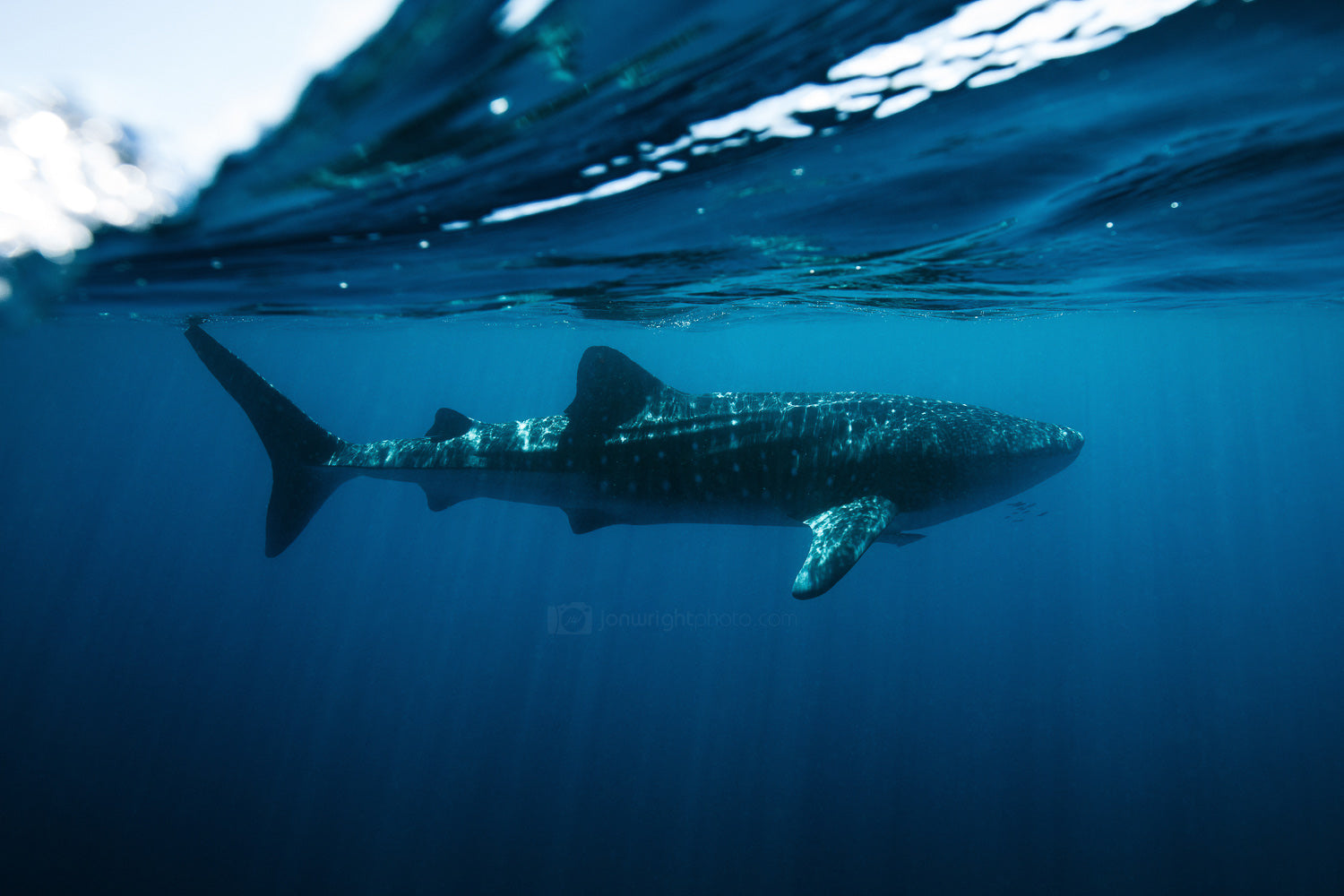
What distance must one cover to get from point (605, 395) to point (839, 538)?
11.7ft

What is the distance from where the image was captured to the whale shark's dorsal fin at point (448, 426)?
29.1 feet

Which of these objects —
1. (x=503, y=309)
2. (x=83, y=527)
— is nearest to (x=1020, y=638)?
(x=503, y=309)

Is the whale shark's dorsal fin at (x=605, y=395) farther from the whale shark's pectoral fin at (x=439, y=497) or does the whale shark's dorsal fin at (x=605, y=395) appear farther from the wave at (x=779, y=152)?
the whale shark's pectoral fin at (x=439, y=497)

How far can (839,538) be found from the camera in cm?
612

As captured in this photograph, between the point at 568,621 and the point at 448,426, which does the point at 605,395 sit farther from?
the point at 568,621

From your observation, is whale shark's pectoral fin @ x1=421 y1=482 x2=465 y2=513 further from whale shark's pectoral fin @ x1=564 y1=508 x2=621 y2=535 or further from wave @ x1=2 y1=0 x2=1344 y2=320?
wave @ x1=2 y1=0 x2=1344 y2=320

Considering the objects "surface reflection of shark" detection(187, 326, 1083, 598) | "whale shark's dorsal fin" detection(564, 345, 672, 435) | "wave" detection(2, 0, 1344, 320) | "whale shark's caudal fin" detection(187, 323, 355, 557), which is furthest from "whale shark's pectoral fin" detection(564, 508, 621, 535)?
"wave" detection(2, 0, 1344, 320)

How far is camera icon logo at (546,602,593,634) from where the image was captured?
1545 inches

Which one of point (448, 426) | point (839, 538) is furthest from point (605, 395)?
point (839, 538)

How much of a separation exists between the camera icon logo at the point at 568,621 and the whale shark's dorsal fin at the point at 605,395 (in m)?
31.2

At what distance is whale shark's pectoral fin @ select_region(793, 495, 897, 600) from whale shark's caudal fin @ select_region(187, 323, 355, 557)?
6510mm

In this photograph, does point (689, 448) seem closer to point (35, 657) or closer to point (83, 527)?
point (35, 657)

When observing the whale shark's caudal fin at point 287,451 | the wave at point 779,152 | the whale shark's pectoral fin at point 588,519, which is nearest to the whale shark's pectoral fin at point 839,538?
the whale shark's pectoral fin at point 588,519

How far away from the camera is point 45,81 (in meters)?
4.60
